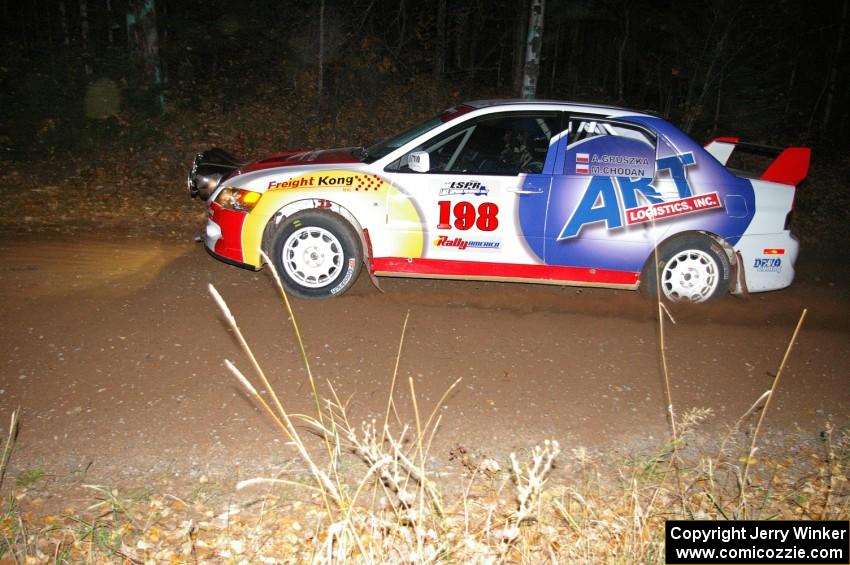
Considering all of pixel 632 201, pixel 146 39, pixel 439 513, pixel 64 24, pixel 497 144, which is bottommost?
pixel 439 513

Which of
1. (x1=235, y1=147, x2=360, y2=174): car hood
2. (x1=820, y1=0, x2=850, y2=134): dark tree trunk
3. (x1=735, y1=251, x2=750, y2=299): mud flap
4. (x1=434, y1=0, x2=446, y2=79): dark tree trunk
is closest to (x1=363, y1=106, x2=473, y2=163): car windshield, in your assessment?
(x1=235, y1=147, x2=360, y2=174): car hood

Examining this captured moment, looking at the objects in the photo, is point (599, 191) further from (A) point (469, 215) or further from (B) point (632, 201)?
(A) point (469, 215)

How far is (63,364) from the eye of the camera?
15.3 feet

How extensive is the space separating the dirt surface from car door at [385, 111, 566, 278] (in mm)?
551

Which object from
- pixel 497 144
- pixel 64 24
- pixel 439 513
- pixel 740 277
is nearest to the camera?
pixel 439 513

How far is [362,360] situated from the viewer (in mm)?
5039

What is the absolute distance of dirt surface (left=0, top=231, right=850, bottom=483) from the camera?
13.2 ft

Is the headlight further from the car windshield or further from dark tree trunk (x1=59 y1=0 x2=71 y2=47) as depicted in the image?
dark tree trunk (x1=59 y1=0 x2=71 y2=47)

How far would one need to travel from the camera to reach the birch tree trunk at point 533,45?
11.6 m

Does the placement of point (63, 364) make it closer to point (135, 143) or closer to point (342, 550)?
point (342, 550)

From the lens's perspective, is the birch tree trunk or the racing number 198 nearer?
the racing number 198

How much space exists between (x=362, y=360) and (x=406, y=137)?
237 cm

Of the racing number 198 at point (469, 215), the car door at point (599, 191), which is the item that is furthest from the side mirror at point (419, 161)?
the car door at point (599, 191)

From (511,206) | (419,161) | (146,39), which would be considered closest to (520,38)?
(146,39)
